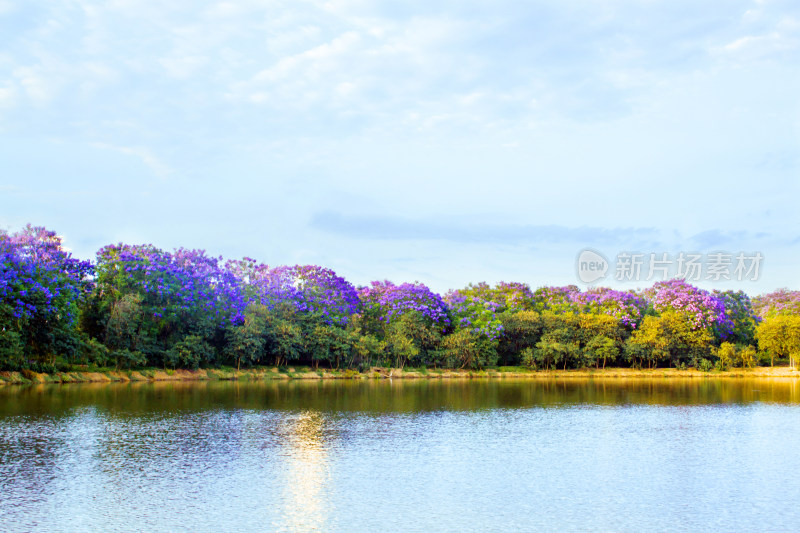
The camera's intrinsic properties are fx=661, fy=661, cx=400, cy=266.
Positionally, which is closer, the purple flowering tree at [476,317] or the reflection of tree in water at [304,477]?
the reflection of tree in water at [304,477]

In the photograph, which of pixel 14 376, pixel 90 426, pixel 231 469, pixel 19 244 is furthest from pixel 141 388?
pixel 231 469

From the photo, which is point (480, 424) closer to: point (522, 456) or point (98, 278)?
point (522, 456)

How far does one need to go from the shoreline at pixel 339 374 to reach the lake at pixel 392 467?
14.9m

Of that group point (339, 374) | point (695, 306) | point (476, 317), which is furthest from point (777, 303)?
point (339, 374)

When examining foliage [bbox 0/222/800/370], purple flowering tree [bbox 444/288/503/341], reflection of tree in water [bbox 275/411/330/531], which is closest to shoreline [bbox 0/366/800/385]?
foliage [bbox 0/222/800/370]

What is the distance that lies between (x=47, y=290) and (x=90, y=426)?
21564 millimetres

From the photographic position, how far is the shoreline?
48.5 meters

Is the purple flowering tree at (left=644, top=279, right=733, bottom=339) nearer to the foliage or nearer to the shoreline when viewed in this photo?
the foliage

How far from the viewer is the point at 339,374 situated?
63.4m

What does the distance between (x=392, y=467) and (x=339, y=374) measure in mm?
45531

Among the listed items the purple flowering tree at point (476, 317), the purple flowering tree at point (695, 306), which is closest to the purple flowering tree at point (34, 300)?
the purple flowering tree at point (476, 317)

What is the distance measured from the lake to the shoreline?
49.0 ft

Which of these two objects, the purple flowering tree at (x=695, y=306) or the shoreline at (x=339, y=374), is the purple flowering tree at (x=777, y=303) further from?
the shoreline at (x=339, y=374)

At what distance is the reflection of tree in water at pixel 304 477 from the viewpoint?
13164mm
